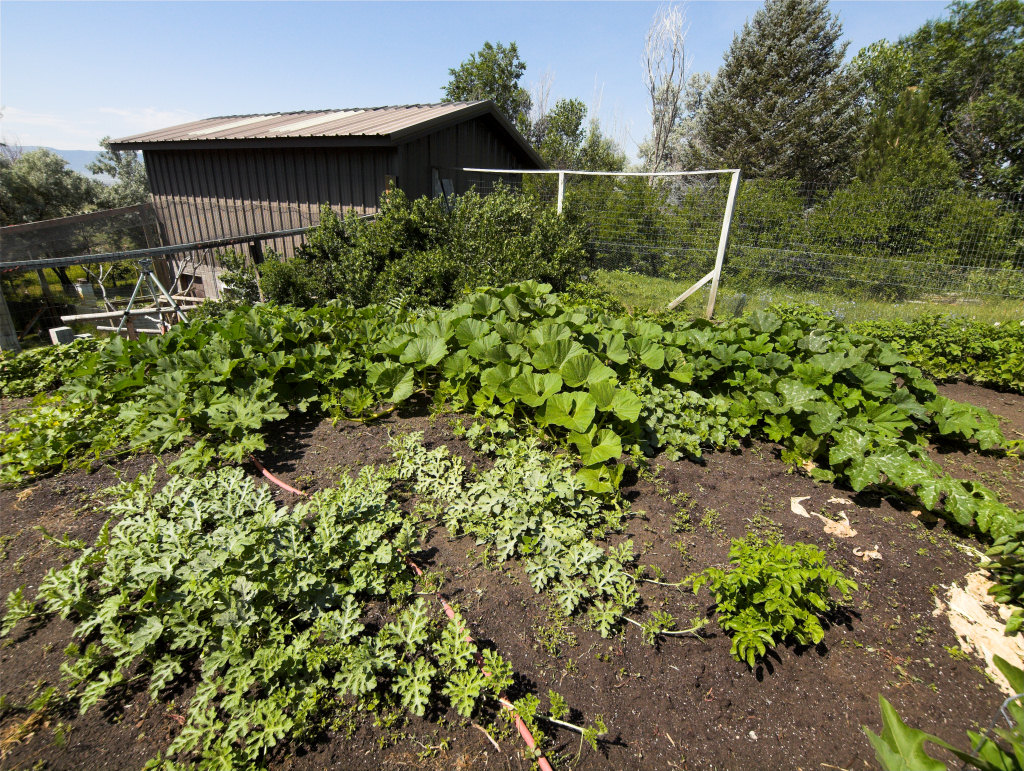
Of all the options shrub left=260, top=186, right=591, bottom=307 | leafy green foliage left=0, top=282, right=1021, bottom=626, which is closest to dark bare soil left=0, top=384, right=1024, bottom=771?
leafy green foliage left=0, top=282, right=1021, bottom=626

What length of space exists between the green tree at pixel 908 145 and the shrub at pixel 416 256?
10886 millimetres

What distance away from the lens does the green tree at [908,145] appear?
12.8 m

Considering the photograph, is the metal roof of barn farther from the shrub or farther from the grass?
the grass

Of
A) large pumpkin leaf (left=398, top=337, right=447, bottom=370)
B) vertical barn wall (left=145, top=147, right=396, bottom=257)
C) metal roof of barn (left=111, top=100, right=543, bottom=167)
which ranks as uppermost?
metal roof of barn (left=111, top=100, right=543, bottom=167)

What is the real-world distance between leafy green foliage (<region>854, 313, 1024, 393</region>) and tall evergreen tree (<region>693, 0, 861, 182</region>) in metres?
18.1

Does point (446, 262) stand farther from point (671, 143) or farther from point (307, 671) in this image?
point (671, 143)

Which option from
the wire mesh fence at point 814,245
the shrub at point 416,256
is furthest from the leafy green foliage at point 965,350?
the shrub at point 416,256

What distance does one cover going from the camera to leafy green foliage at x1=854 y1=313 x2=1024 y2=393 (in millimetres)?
5027

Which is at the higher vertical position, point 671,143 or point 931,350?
point 671,143

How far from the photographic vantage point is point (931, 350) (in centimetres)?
528

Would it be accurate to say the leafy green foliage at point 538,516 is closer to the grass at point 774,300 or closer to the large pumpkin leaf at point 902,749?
the large pumpkin leaf at point 902,749

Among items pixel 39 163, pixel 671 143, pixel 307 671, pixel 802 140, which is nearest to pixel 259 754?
pixel 307 671

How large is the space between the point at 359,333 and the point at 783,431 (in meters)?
3.03

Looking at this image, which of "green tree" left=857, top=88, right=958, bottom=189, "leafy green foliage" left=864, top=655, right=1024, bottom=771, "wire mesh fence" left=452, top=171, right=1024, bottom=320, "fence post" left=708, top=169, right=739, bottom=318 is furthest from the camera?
"green tree" left=857, top=88, right=958, bottom=189
